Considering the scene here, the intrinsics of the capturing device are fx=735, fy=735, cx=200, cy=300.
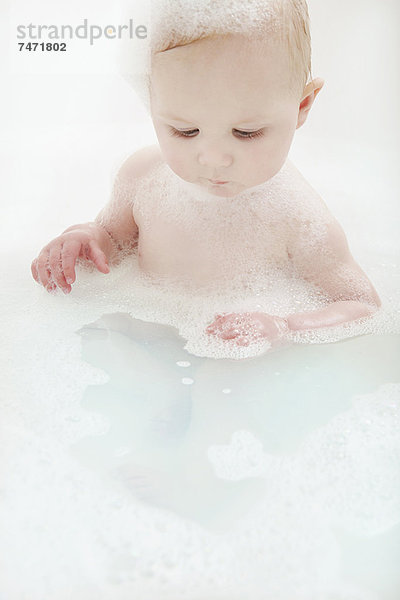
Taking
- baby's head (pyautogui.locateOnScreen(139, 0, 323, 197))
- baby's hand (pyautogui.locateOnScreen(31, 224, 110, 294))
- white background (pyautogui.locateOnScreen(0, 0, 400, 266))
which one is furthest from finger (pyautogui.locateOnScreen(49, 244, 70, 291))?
white background (pyautogui.locateOnScreen(0, 0, 400, 266))

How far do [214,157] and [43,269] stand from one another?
0.33m

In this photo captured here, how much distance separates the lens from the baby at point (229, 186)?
2.42 feet

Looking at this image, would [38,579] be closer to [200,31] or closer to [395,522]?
[395,522]

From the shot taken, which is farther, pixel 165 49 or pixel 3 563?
pixel 165 49

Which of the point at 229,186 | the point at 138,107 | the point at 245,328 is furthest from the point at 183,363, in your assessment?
the point at 138,107

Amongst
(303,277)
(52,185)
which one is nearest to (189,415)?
(303,277)

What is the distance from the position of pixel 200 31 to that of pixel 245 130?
110 millimetres

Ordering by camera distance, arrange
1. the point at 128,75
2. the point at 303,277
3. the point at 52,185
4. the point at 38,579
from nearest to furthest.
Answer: the point at 38,579
the point at 128,75
the point at 303,277
the point at 52,185

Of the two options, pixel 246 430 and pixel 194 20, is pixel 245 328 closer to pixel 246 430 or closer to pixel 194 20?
pixel 246 430

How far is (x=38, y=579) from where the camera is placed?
1.91ft

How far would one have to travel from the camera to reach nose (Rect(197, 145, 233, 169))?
2.57ft

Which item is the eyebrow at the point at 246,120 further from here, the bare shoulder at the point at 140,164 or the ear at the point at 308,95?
the bare shoulder at the point at 140,164

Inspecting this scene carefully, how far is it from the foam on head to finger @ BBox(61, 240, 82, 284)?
11.2 inches

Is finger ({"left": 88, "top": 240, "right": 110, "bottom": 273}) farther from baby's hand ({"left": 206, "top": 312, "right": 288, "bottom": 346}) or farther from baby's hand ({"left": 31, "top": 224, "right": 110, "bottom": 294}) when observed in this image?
baby's hand ({"left": 206, "top": 312, "right": 288, "bottom": 346})
